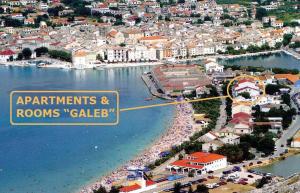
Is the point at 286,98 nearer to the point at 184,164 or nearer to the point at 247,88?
the point at 247,88

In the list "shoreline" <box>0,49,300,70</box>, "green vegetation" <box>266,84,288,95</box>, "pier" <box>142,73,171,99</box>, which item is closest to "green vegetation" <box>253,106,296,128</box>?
"green vegetation" <box>266,84,288,95</box>

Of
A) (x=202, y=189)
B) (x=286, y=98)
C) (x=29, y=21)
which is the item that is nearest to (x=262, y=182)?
(x=202, y=189)

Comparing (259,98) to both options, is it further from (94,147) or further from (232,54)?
(232,54)

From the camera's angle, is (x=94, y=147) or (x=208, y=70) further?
(x=208, y=70)

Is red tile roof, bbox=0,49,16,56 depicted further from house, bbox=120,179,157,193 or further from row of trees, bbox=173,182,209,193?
row of trees, bbox=173,182,209,193

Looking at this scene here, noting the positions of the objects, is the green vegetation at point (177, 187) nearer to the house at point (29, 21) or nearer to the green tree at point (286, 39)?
the green tree at point (286, 39)

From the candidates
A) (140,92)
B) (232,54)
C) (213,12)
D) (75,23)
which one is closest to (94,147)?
(140,92)
